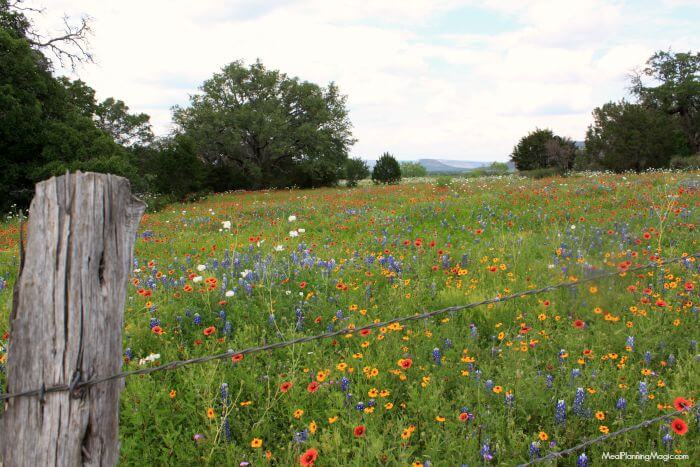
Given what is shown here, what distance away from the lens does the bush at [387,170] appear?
130 feet

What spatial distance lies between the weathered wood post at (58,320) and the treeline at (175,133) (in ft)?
65.2

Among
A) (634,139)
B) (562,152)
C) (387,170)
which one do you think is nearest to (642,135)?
(634,139)

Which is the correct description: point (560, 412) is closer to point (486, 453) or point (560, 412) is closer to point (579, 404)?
point (579, 404)

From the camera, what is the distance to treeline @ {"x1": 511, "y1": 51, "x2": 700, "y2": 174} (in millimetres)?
31766

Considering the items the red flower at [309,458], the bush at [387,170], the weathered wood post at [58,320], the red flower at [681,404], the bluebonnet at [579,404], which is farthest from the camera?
the bush at [387,170]

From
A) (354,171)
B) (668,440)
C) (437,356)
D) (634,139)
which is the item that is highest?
(634,139)

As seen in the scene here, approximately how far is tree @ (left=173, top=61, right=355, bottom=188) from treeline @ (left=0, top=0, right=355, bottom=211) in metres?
0.09

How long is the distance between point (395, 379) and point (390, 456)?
1.14 m

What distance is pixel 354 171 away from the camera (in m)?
41.7

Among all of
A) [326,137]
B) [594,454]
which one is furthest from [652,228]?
[326,137]

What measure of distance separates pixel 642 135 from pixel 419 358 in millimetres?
35243

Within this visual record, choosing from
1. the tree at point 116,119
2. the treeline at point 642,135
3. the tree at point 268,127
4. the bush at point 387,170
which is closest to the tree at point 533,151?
the treeline at point 642,135

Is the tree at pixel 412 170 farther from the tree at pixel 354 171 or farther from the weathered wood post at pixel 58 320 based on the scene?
the weathered wood post at pixel 58 320

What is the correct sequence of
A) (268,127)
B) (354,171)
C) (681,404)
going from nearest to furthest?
(681,404) < (268,127) < (354,171)
